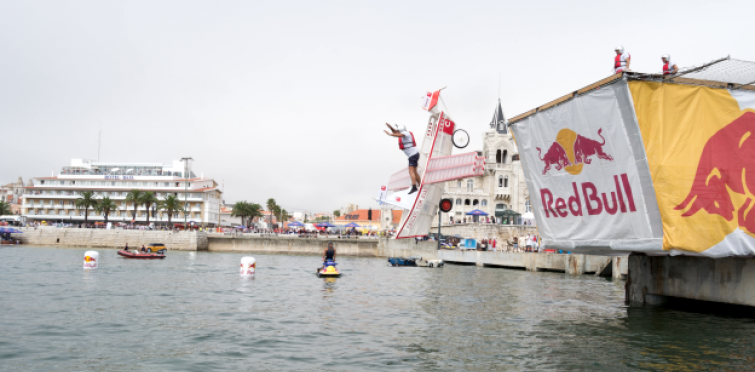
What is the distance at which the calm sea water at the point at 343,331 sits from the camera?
36.9ft

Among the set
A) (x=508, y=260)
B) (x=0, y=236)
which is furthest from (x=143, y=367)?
(x=0, y=236)

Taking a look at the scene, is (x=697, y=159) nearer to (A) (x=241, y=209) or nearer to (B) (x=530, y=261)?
(B) (x=530, y=261)

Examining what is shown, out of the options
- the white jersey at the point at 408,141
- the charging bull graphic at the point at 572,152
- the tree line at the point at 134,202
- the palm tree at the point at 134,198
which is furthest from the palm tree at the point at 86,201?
the charging bull graphic at the point at 572,152

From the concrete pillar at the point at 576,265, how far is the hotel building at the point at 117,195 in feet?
269

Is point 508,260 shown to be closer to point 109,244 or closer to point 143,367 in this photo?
point 143,367

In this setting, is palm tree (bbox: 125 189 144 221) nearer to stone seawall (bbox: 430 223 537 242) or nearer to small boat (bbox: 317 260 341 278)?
stone seawall (bbox: 430 223 537 242)

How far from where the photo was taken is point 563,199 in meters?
19.9

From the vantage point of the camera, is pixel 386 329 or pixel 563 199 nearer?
pixel 386 329

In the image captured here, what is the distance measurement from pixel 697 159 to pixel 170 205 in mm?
95823

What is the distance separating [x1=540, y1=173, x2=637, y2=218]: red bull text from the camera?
55.5 feet

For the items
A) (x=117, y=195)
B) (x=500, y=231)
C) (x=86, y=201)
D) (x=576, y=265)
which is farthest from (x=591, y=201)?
(x=117, y=195)

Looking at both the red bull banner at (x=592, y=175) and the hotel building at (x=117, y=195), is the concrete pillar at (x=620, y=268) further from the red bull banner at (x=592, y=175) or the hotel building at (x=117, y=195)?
the hotel building at (x=117, y=195)

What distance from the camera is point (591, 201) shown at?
730 inches

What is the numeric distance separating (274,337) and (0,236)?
85490 mm
